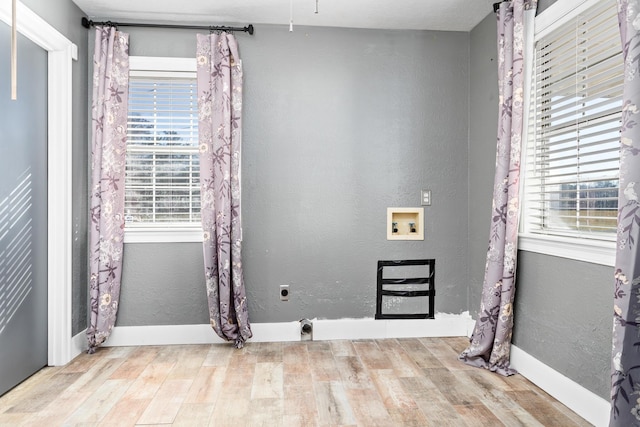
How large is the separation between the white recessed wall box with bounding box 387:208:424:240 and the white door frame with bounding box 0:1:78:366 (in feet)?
7.61

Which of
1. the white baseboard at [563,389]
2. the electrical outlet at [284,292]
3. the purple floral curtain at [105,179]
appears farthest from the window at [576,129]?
the purple floral curtain at [105,179]

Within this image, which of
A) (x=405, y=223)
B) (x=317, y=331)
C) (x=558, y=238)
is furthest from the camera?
(x=405, y=223)

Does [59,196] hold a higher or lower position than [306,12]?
lower

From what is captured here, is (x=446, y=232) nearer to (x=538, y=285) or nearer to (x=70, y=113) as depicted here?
(x=538, y=285)

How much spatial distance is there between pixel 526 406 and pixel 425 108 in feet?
7.32

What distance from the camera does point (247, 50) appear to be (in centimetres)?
334

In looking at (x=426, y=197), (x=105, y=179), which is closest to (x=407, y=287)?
(x=426, y=197)

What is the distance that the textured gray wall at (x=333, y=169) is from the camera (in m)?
3.34

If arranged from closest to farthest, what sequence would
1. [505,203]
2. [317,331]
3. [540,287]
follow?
[540,287] → [505,203] → [317,331]

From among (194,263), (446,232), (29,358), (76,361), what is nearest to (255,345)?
(194,263)

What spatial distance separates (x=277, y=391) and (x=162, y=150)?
1.97 meters

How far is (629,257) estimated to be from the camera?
160cm

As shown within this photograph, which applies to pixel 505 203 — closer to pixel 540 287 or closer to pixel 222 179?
pixel 540 287

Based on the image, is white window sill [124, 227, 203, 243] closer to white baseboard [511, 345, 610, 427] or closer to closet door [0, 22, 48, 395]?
closet door [0, 22, 48, 395]
